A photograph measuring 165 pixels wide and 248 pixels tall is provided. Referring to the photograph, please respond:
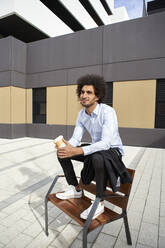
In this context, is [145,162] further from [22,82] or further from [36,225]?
[22,82]

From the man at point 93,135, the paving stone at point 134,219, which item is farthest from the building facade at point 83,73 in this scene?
the man at point 93,135

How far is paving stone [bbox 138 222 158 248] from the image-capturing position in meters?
1.93

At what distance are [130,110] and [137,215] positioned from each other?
6.22 m

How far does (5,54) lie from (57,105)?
446 cm

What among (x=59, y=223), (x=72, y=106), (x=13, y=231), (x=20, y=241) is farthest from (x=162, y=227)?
(x=72, y=106)

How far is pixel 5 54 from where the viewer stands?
10055 millimetres

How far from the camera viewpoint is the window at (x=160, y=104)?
7727mm

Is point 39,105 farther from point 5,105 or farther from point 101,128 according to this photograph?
point 101,128

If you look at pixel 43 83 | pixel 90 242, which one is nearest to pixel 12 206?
pixel 90 242

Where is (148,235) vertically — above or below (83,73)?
below

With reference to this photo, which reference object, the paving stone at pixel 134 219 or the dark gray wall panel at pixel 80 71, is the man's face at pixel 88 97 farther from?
the dark gray wall panel at pixel 80 71

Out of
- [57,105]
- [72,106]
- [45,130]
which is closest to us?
[72,106]

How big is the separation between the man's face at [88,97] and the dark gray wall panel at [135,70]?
678 centimetres

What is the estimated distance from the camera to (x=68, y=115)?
31.3 ft
